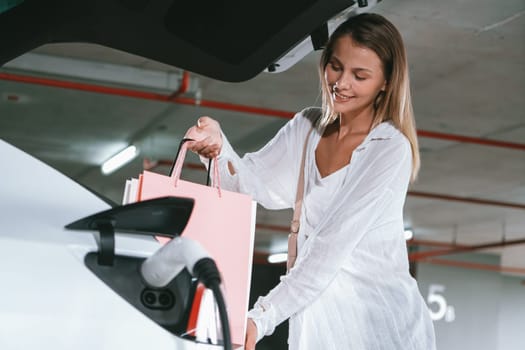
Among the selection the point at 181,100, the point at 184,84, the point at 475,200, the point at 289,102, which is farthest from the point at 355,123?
the point at 475,200

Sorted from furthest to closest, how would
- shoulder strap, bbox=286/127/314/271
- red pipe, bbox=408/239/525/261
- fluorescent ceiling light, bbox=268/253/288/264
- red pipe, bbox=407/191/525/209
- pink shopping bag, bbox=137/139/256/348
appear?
fluorescent ceiling light, bbox=268/253/288/264, red pipe, bbox=408/239/525/261, red pipe, bbox=407/191/525/209, shoulder strap, bbox=286/127/314/271, pink shopping bag, bbox=137/139/256/348

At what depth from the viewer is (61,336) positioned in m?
0.96

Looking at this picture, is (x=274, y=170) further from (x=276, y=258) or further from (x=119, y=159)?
(x=276, y=258)

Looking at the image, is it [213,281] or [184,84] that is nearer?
[213,281]

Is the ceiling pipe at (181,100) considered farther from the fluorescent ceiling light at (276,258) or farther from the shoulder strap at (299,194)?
the fluorescent ceiling light at (276,258)

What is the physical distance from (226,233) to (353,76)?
46 cm

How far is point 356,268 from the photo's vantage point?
1.82m

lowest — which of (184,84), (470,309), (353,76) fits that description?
(353,76)

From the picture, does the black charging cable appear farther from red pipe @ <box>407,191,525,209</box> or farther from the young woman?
red pipe @ <box>407,191,525,209</box>

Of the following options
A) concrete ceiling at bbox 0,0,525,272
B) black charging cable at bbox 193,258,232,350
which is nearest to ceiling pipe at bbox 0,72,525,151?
concrete ceiling at bbox 0,0,525,272

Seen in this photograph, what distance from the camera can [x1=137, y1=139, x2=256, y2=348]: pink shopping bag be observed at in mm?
1622

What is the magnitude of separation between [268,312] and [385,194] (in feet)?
1.13

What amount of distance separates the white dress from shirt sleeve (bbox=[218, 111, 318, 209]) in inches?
4.1

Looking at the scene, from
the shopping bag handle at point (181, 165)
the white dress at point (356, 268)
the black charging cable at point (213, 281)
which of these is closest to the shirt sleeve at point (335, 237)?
the white dress at point (356, 268)
